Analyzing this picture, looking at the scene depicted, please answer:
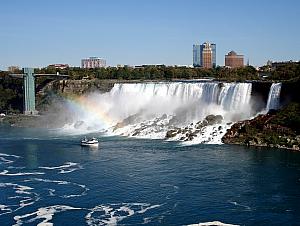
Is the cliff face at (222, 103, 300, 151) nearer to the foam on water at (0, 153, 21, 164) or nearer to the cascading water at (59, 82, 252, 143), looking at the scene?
the cascading water at (59, 82, 252, 143)

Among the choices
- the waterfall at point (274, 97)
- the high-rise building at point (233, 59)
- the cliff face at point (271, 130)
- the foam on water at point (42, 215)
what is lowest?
the foam on water at point (42, 215)

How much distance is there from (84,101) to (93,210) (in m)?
32.6

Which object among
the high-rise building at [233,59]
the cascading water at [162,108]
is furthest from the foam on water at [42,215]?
the high-rise building at [233,59]

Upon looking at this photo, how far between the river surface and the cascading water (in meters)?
5.65

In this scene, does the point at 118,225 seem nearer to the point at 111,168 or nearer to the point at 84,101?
the point at 111,168

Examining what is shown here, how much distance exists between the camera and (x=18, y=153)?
27312 millimetres

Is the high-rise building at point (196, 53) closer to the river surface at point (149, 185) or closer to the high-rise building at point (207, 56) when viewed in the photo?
the high-rise building at point (207, 56)

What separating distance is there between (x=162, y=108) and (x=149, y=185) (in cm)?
2081

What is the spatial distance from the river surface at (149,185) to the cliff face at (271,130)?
135 cm

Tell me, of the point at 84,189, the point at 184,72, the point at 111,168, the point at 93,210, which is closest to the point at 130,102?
the point at 184,72

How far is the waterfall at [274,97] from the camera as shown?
32.0 m

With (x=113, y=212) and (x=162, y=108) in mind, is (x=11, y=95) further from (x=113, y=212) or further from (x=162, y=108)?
(x=113, y=212)

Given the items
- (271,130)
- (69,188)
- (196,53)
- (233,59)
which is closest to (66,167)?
(69,188)

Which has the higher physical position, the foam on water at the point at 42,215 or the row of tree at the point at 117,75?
the row of tree at the point at 117,75
